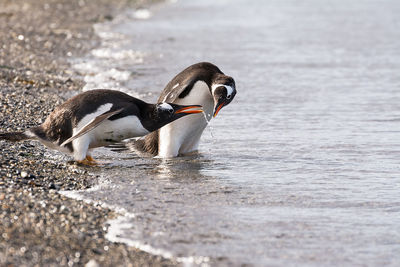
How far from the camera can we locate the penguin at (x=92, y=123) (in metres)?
7.00

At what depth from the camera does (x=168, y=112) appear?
733 centimetres

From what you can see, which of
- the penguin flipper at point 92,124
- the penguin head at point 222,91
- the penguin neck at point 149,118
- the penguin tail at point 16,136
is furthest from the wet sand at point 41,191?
the penguin head at point 222,91

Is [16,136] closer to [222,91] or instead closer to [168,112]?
[168,112]

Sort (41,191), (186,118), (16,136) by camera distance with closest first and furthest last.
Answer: (41,191), (16,136), (186,118)

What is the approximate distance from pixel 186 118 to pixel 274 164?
3.37ft

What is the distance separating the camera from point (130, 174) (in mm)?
6867

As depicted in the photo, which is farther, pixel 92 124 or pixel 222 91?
pixel 222 91

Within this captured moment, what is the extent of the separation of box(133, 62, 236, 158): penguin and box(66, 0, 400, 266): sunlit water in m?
0.20

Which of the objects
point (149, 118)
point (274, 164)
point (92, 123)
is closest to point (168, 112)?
point (149, 118)

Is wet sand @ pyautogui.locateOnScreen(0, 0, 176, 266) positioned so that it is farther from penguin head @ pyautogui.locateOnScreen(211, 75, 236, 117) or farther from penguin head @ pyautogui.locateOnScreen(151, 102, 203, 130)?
penguin head @ pyautogui.locateOnScreen(211, 75, 236, 117)

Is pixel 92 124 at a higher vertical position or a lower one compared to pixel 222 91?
lower

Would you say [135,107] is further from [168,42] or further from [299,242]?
[168,42]

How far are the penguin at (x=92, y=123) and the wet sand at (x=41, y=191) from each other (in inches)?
7.4

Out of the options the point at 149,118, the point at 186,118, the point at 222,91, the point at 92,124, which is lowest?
the point at 186,118
